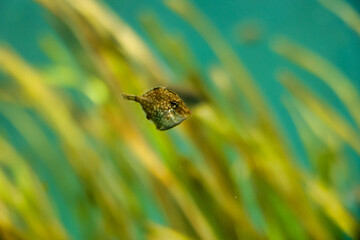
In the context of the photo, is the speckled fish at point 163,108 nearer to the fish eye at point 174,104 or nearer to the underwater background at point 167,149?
the fish eye at point 174,104

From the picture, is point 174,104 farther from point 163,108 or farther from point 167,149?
point 167,149

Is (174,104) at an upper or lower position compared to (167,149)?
lower

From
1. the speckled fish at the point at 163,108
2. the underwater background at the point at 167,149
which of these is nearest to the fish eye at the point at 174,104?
the speckled fish at the point at 163,108

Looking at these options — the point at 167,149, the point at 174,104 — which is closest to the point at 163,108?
the point at 174,104

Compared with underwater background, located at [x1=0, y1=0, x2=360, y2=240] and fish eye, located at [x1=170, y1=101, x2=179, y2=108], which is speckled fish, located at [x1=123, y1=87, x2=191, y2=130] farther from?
underwater background, located at [x1=0, y1=0, x2=360, y2=240]

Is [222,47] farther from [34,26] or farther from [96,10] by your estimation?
[34,26]

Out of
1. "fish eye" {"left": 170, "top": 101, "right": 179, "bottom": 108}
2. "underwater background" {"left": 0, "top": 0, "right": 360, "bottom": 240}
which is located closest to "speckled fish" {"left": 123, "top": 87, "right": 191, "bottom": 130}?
"fish eye" {"left": 170, "top": 101, "right": 179, "bottom": 108}

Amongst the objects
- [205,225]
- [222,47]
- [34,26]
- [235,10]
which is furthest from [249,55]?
[205,225]

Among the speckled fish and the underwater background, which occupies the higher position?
the underwater background
